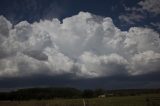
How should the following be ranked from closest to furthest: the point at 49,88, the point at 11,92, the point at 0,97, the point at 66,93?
the point at 0,97 → the point at 11,92 → the point at 66,93 → the point at 49,88

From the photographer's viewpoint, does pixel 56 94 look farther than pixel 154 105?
Yes

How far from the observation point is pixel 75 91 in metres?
127

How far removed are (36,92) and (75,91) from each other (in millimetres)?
18188

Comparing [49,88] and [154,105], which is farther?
[49,88]

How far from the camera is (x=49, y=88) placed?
13938 centimetres

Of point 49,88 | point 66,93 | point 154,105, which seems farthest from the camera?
point 49,88

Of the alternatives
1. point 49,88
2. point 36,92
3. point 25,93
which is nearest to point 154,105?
point 25,93

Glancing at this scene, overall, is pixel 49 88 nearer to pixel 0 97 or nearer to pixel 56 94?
pixel 56 94

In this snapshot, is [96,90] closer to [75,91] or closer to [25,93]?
[75,91]

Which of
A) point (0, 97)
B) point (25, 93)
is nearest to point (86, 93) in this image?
point (25, 93)

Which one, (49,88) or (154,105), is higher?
(49,88)

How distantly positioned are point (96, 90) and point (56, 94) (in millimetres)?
19369

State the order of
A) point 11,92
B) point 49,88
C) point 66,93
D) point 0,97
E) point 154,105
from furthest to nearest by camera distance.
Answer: point 49,88 < point 66,93 < point 11,92 < point 0,97 < point 154,105

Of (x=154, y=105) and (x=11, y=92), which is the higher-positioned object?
(x=11, y=92)
